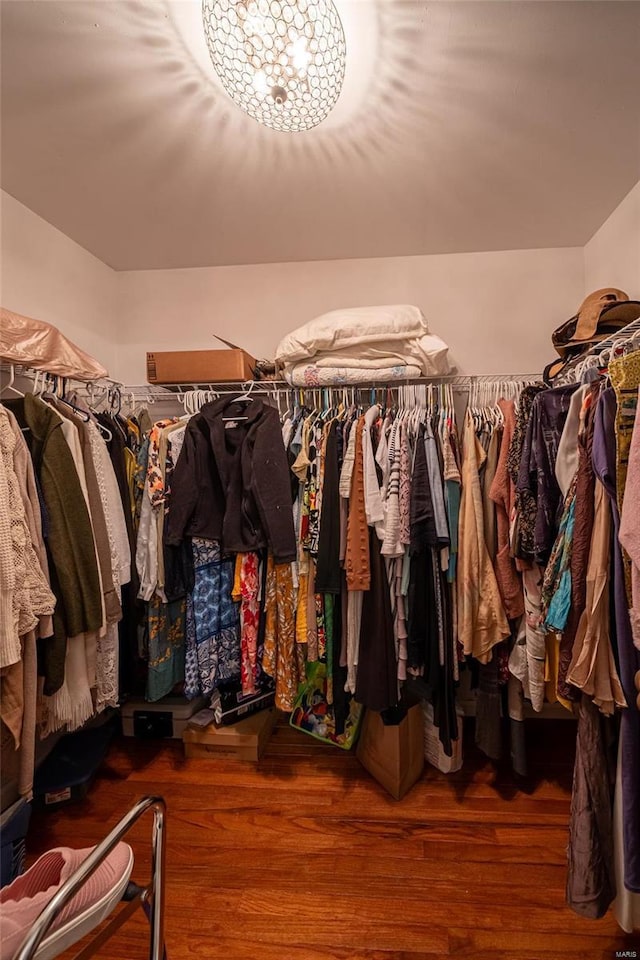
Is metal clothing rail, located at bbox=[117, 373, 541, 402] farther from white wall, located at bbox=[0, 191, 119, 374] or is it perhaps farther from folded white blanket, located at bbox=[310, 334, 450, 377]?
white wall, located at bbox=[0, 191, 119, 374]

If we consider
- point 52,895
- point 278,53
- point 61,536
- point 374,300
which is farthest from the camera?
point 374,300

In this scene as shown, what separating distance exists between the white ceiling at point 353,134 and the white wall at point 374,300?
120mm

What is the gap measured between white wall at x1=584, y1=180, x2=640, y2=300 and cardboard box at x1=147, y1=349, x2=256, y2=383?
1692 millimetres

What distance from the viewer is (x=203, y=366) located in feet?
5.84

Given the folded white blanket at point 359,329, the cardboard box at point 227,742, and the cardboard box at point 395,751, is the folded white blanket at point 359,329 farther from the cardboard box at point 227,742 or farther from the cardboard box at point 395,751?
the cardboard box at point 227,742

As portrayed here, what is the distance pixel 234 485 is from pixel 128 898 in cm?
119

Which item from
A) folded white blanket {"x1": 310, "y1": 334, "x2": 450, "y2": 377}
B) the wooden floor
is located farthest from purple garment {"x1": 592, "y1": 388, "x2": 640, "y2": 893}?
folded white blanket {"x1": 310, "y1": 334, "x2": 450, "y2": 377}

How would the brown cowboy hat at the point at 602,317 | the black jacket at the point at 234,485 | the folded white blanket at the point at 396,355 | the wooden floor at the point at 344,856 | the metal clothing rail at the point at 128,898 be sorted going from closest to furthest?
the metal clothing rail at the point at 128,898 → the wooden floor at the point at 344,856 → the brown cowboy hat at the point at 602,317 → the black jacket at the point at 234,485 → the folded white blanket at the point at 396,355

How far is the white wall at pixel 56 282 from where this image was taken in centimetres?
160

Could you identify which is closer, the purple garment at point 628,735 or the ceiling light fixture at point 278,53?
the ceiling light fixture at point 278,53

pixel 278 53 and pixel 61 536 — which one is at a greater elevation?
pixel 278 53

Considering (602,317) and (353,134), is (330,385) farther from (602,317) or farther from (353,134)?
(602,317)

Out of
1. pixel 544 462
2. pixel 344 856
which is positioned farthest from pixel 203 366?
pixel 344 856

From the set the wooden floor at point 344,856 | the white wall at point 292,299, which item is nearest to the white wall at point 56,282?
the white wall at point 292,299
